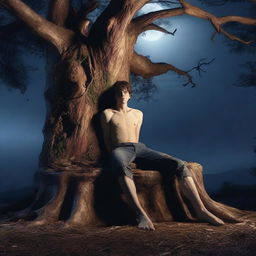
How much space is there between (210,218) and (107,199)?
1252mm

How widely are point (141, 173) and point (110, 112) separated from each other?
40.0 inches

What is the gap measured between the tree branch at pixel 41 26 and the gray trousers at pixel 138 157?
193cm

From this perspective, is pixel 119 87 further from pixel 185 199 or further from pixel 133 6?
pixel 185 199

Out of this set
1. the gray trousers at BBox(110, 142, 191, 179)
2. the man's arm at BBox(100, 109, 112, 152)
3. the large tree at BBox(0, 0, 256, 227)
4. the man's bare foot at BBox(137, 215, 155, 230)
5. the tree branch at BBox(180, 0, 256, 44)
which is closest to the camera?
the man's bare foot at BBox(137, 215, 155, 230)

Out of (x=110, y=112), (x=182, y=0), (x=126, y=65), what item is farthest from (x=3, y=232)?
(x=182, y=0)

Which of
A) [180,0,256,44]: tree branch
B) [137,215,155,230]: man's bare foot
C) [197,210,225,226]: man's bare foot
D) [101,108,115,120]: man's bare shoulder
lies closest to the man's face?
[101,108,115,120]: man's bare shoulder

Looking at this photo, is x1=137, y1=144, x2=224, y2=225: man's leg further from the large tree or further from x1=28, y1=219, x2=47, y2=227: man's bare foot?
x1=28, y1=219, x2=47, y2=227: man's bare foot

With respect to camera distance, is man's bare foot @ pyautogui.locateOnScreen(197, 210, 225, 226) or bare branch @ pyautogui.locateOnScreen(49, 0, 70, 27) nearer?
man's bare foot @ pyautogui.locateOnScreen(197, 210, 225, 226)

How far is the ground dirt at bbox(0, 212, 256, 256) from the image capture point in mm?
3059

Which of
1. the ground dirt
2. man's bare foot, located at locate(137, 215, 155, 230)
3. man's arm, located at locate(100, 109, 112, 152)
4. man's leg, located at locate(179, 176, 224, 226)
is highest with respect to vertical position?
man's arm, located at locate(100, 109, 112, 152)

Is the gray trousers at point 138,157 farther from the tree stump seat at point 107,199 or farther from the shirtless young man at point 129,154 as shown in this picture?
the tree stump seat at point 107,199

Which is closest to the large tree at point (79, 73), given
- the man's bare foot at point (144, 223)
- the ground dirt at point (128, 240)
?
the ground dirt at point (128, 240)

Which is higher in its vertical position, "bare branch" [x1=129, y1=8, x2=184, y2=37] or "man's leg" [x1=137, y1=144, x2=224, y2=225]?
"bare branch" [x1=129, y1=8, x2=184, y2=37]

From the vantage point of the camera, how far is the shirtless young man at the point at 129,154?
165 inches
